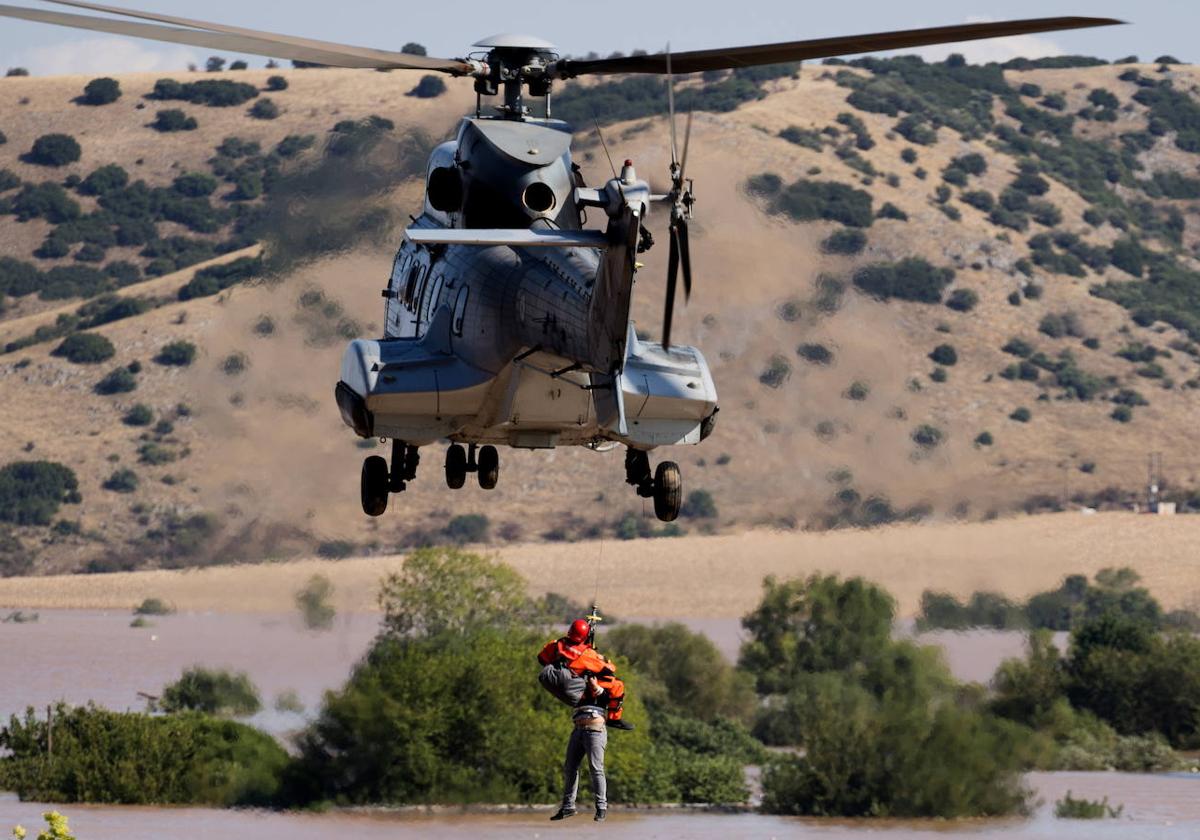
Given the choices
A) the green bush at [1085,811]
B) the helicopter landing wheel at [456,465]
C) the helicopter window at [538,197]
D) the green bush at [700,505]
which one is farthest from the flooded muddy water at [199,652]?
the helicopter window at [538,197]

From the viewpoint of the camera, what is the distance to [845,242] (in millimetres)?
135250

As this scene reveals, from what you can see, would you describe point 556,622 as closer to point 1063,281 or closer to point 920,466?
point 920,466

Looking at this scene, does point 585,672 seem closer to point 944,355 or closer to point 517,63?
point 517,63

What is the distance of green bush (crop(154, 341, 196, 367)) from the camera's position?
5418 inches

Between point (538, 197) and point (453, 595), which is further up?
point (538, 197)

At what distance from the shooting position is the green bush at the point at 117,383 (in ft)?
483

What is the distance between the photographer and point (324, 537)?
3590 inches

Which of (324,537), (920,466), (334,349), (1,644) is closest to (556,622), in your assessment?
(920,466)

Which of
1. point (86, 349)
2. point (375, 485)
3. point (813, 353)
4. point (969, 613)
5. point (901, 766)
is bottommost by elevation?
point (901, 766)

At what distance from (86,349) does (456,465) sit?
4669 inches

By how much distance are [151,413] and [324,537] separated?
53.5m

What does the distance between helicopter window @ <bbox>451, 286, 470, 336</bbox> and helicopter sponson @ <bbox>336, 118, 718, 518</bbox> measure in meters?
0.04

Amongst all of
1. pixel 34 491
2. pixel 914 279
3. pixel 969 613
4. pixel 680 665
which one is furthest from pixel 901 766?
pixel 914 279

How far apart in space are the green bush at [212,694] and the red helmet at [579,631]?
94.2 meters
